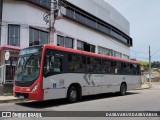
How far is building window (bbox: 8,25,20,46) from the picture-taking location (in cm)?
2734

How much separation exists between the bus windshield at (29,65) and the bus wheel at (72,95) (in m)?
2.64

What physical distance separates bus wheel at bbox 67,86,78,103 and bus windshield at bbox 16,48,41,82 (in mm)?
2644

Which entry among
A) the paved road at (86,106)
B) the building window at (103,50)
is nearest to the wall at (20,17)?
the paved road at (86,106)

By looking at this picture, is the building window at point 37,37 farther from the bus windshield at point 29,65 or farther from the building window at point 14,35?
the bus windshield at point 29,65

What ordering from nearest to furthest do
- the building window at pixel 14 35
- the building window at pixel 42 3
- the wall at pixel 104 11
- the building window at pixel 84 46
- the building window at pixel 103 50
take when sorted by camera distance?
1. the building window at pixel 14 35
2. the building window at pixel 42 3
3. the building window at pixel 84 46
4. the wall at pixel 104 11
5. the building window at pixel 103 50

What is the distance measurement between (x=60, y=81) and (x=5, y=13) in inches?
569

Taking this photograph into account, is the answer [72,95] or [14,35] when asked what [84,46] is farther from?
[72,95]

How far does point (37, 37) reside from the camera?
29.7 m

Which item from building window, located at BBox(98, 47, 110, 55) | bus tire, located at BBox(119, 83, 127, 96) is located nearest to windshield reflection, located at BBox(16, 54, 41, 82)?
bus tire, located at BBox(119, 83, 127, 96)

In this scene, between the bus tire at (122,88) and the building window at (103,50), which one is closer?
the bus tire at (122,88)

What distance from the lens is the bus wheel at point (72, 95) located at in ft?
52.0

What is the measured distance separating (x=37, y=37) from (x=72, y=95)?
14.7 meters

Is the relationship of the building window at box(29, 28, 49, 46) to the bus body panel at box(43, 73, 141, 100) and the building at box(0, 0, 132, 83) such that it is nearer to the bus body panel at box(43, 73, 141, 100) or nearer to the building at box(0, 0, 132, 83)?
the building at box(0, 0, 132, 83)

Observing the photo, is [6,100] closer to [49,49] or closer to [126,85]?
[49,49]
